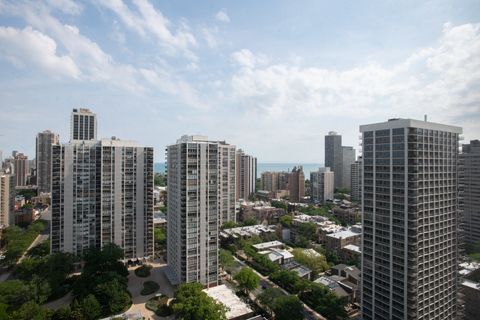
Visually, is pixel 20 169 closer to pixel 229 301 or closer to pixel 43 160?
pixel 43 160

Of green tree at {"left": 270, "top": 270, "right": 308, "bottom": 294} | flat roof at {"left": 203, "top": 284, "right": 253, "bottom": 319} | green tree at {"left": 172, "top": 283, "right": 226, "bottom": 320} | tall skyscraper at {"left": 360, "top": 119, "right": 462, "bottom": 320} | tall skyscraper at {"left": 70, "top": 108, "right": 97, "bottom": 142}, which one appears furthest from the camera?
tall skyscraper at {"left": 70, "top": 108, "right": 97, "bottom": 142}

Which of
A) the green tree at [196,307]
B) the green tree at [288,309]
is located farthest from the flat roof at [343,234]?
the green tree at [196,307]

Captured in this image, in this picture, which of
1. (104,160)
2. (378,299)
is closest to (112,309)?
(104,160)

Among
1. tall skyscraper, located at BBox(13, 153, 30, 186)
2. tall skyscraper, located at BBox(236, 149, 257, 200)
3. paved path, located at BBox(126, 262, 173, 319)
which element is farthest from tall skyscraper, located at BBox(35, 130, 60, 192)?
paved path, located at BBox(126, 262, 173, 319)

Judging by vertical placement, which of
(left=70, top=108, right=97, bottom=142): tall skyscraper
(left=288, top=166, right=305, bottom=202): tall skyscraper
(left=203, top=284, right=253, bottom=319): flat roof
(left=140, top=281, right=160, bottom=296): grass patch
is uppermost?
(left=70, top=108, right=97, bottom=142): tall skyscraper

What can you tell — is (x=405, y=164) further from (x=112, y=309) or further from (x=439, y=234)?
(x=112, y=309)

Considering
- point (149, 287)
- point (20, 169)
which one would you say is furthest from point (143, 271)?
point (20, 169)

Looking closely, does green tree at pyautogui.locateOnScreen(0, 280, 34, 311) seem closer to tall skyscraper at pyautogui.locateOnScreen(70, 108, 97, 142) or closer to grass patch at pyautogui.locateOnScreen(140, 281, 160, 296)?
grass patch at pyautogui.locateOnScreen(140, 281, 160, 296)
